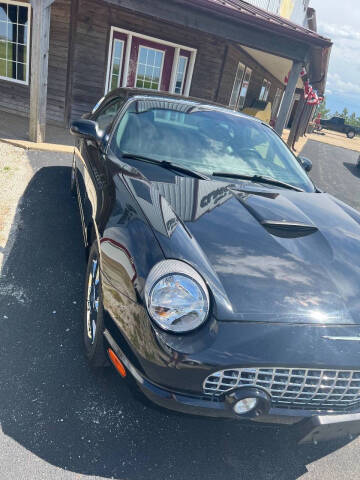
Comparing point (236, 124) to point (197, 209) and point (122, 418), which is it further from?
point (122, 418)

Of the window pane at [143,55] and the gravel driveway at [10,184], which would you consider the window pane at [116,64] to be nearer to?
the window pane at [143,55]

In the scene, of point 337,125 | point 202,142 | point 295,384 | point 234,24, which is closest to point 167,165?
point 202,142

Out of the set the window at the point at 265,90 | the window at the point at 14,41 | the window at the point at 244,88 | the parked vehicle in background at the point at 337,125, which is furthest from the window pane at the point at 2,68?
the parked vehicle in background at the point at 337,125

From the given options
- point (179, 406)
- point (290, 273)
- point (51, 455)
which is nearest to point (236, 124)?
point (290, 273)

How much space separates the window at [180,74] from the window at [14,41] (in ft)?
13.0

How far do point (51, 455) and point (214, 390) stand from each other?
35.0 inches

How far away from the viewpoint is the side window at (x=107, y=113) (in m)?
3.19

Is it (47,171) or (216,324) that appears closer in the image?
(216,324)

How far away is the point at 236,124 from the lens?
10.3ft

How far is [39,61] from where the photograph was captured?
20.2 ft

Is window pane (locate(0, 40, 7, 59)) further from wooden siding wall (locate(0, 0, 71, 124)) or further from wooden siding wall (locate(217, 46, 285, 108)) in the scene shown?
wooden siding wall (locate(217, 46, 285, 108))

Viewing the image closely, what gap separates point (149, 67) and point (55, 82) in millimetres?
2577

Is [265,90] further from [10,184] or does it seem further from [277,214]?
[277,214]

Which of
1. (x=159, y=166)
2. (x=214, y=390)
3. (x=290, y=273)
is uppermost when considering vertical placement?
(x=159, y=166)
